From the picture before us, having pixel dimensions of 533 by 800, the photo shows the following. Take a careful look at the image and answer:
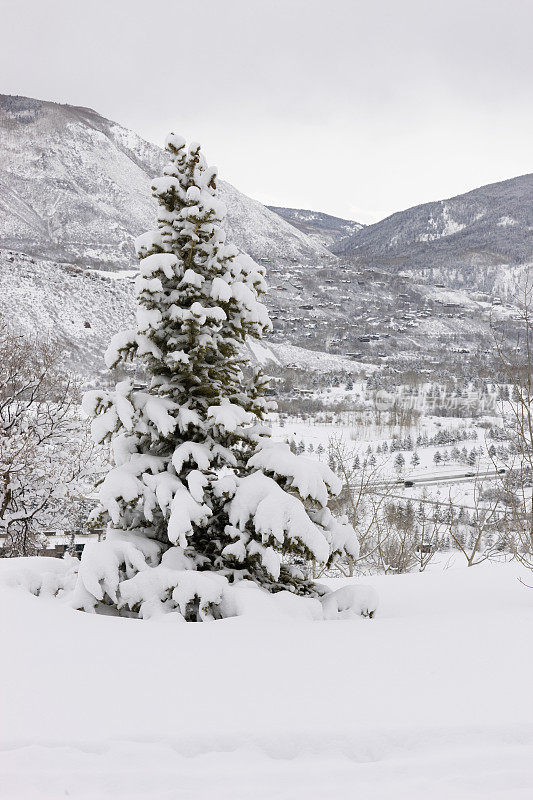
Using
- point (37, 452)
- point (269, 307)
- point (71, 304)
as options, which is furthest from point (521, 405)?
point (269, 307)

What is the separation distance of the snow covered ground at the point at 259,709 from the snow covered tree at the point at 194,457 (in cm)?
42

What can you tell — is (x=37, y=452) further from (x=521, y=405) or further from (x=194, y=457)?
(x=521, y=405)

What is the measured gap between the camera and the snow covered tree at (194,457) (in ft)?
13.6

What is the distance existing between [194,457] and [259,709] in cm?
210

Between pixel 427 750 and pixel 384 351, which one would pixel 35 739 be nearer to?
pixel 427 750

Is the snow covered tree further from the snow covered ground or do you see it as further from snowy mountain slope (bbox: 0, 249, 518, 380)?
snowy mountain slope (bbox: 0, 249, 518, 380)

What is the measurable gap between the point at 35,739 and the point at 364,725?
169 cm

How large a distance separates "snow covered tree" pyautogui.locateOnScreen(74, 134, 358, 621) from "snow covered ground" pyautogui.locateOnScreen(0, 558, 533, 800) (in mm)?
423

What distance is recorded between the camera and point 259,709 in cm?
295

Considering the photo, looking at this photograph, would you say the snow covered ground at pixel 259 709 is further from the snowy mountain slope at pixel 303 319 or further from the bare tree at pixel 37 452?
the snowy mountain slope at pixel 303 319

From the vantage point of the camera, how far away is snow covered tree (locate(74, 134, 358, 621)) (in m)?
4.16

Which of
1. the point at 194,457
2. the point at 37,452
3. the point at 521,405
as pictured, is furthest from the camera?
the point at 37,452

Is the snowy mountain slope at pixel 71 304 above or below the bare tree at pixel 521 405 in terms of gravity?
above

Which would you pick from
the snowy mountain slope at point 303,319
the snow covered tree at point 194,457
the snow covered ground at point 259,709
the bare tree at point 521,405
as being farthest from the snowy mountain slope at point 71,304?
the snow covered ground at point 259,709
